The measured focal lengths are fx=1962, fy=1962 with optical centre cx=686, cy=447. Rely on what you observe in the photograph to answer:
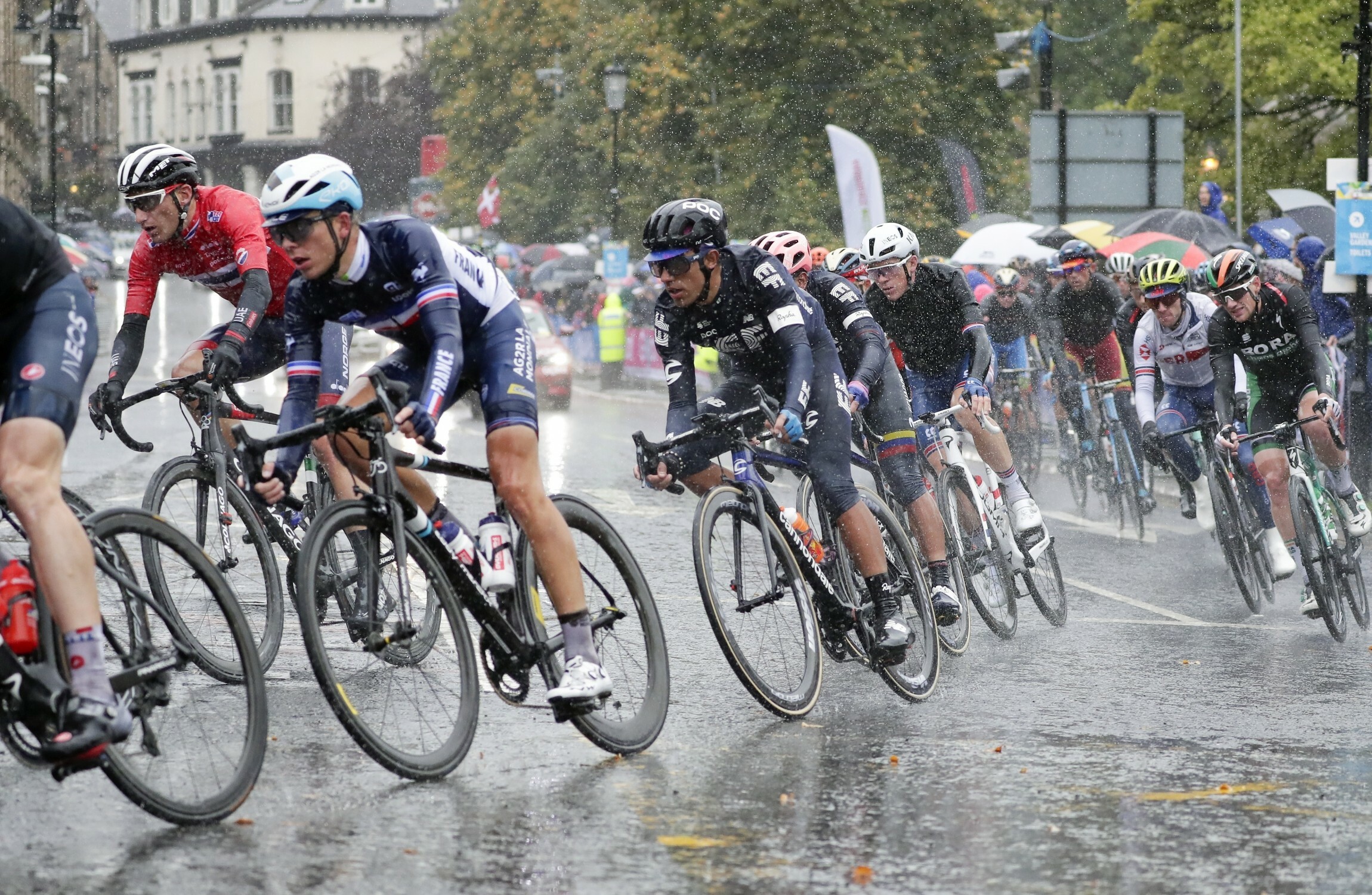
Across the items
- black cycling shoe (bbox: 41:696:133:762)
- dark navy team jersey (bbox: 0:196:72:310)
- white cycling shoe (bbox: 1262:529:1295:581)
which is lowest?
white cycling shoe (bbox: 1262:529:1295:581)

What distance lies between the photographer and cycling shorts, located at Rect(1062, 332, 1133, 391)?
14.5 metres

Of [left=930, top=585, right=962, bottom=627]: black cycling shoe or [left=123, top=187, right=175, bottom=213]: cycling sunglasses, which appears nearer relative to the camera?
[left=123, top=187, right=175, bottom=213]: cycling sunglasses

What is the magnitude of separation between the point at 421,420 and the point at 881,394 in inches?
155

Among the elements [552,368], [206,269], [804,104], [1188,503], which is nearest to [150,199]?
[206,269]

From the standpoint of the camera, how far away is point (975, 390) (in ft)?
30.8

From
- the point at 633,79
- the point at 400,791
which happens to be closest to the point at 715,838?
the point at 400,791

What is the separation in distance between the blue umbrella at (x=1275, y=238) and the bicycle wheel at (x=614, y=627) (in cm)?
1320

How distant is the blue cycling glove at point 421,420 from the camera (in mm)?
5348

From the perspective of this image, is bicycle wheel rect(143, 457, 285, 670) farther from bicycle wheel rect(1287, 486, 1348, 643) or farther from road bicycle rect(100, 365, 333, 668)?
bicycle wheel rect(1287, 486, 1348, 643)

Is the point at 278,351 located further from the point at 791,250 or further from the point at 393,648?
the point at 393,648

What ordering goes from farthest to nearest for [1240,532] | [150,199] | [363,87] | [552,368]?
[363,87] < [552,368] < [1240,532] < [150,199]

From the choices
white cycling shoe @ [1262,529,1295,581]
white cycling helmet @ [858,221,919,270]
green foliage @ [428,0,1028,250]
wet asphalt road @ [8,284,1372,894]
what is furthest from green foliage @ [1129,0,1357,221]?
wet asphalt road @ [8,284,1372,894]

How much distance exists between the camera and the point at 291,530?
312 inches

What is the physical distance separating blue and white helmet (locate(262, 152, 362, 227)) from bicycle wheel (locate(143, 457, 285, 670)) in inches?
81.1
